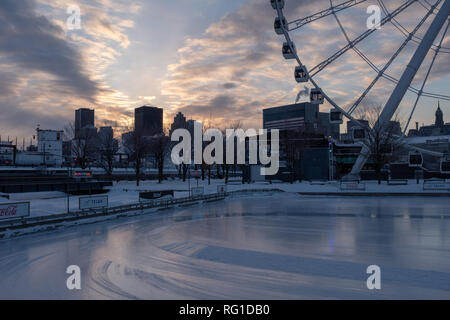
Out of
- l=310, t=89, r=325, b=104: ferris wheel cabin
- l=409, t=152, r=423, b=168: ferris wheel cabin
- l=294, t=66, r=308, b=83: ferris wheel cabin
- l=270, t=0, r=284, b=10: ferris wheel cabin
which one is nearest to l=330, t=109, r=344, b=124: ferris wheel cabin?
l=310, t=89, r=325, b=104: ferris wheel cabin

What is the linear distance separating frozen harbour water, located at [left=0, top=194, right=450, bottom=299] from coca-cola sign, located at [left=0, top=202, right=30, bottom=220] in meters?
2.26

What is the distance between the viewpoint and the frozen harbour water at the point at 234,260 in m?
7.56

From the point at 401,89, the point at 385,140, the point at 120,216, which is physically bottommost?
the point at 120,216

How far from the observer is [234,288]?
7.68 metres

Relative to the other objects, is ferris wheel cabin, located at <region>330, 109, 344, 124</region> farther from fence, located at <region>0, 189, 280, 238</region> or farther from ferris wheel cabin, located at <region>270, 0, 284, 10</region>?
fence, located at <region>0, 189, 280, 238</region>

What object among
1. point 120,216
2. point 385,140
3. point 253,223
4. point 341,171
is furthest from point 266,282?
point 341,171

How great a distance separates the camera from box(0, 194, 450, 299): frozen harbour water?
24.8 ft

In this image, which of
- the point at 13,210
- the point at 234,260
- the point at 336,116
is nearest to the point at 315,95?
the point at 336,116

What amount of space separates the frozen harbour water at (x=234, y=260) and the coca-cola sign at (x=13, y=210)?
7.40 ft

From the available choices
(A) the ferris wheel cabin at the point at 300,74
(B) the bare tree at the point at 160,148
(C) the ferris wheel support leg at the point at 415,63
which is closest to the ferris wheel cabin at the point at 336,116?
(A) the ferris wheel cabin at the point at 300,74
